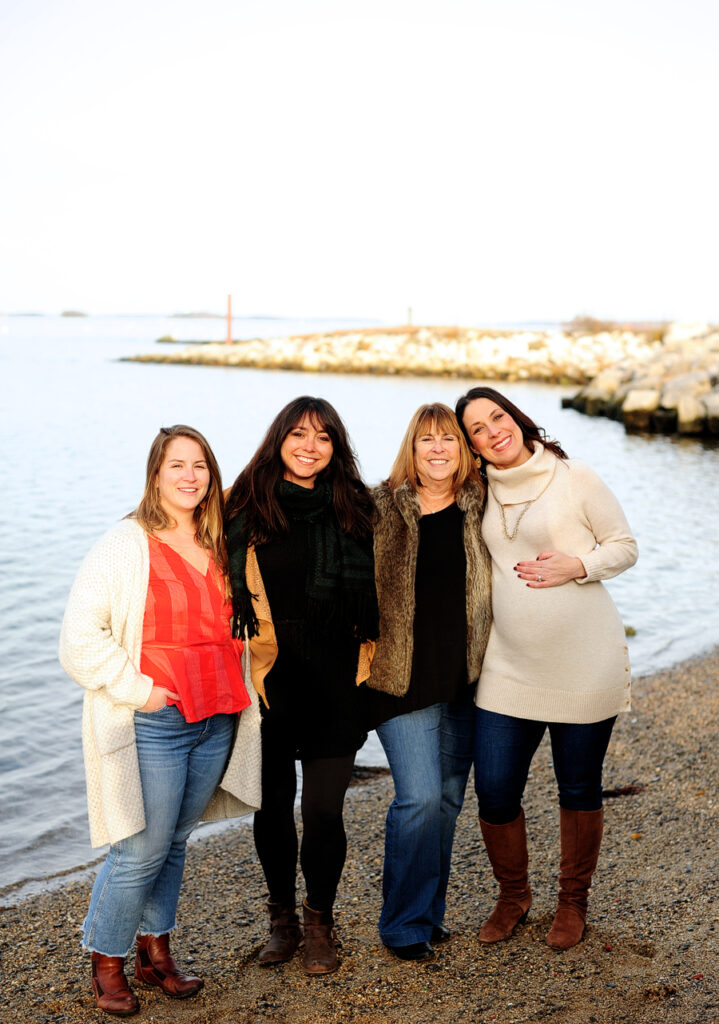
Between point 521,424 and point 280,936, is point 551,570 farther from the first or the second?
point 280,936

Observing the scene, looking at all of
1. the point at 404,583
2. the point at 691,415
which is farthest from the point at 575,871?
the point at 691,415

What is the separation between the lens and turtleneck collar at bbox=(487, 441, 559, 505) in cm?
326

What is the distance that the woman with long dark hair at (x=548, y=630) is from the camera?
10.5ft

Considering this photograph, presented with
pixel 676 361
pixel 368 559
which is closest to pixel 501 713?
pixel 368 559

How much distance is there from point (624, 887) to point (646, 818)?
0.82 meters

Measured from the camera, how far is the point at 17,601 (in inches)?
397

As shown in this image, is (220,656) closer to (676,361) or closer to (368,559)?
(368,559)

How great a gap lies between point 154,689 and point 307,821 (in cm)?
74

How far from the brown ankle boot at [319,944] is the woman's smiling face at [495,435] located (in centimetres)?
165

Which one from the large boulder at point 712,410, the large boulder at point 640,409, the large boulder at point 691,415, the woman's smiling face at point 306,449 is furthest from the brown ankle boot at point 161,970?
the large boulder at point 640,409

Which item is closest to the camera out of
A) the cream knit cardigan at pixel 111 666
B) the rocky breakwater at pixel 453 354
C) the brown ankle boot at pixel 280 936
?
the cream knit cardigan at pixel 111 666

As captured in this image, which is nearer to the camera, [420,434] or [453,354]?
[420,434]

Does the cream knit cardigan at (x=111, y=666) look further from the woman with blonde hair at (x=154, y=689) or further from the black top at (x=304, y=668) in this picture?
the black top at (x=304, y=668)

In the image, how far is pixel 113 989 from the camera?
121 inches
